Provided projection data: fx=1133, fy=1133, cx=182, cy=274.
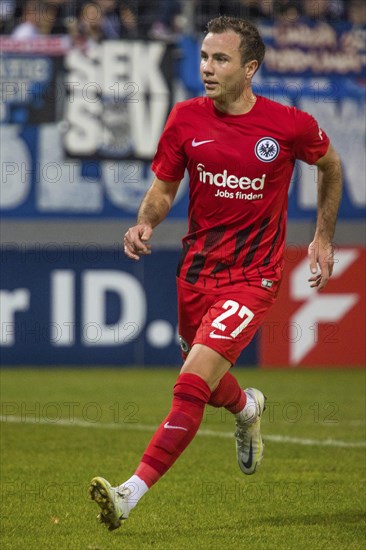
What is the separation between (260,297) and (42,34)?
30.0 feet

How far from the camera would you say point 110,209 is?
13.8 metres

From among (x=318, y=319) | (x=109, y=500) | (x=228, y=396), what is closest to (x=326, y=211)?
(x=228, y=396)

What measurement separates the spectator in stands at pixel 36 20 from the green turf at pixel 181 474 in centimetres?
467

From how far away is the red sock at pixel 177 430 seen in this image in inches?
195

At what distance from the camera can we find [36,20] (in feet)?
46.2

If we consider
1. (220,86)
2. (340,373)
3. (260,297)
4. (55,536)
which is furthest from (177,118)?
(340,373)

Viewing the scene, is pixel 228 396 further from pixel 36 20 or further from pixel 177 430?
pixel 36 20

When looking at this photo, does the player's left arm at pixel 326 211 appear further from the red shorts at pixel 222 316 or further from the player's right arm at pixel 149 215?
the player's right arm at pixel 149 215

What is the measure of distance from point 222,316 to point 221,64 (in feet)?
3.92

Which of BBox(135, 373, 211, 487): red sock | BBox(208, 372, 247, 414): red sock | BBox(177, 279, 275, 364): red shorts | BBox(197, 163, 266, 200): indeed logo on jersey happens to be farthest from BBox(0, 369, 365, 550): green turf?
BBox(197, 163, 266, 200): indeed logo on jersey

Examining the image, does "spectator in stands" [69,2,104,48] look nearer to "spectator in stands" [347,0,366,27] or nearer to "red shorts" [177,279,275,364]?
"spectator in stands" [347,0,366,27]

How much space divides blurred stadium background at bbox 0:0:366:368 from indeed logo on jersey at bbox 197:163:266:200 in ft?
25.5

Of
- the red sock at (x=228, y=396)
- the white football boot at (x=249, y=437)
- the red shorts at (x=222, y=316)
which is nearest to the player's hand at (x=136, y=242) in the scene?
the red shorts at (x=222, y=316)

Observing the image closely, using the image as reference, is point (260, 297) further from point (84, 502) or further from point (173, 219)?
point (173, 219)
